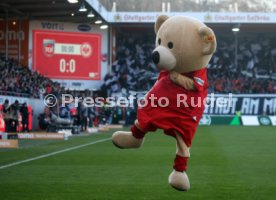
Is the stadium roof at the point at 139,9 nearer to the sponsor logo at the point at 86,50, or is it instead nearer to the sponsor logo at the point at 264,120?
the sponsor logo at the point at 86,50

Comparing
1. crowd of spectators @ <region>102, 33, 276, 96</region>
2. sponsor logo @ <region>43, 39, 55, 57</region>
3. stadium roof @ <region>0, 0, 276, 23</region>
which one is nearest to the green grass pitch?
stadium roof @ <region>0, 0, 276, 23</region>

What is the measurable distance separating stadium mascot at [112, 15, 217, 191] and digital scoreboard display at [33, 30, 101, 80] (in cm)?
3346

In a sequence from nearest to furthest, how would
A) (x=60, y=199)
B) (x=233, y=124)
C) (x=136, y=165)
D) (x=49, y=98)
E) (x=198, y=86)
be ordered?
(x=198, y=86)
(x=60, y=199)
(x=136, y=165)
(x=49, y=98)
(x=233, y=124)

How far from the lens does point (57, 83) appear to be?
38.4 meters

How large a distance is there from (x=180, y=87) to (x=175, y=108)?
252mm

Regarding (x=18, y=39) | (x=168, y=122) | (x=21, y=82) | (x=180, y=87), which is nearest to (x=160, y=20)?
Result: (x=180, y=87)

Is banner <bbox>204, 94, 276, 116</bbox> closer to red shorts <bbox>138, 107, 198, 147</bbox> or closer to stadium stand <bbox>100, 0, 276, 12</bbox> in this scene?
stadium stand <bbox>100, 0, 276, 12</bbox>

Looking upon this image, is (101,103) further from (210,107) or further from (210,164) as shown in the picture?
(210,164)

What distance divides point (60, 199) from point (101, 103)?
98.1ft

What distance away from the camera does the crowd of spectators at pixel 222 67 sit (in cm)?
4328

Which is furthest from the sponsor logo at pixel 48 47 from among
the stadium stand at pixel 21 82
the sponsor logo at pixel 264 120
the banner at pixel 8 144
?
the banner at pixel 8 144

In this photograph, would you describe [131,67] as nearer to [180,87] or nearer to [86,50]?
[86,50]

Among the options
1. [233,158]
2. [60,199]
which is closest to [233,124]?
[233,158]

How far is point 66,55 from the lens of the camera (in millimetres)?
40281
